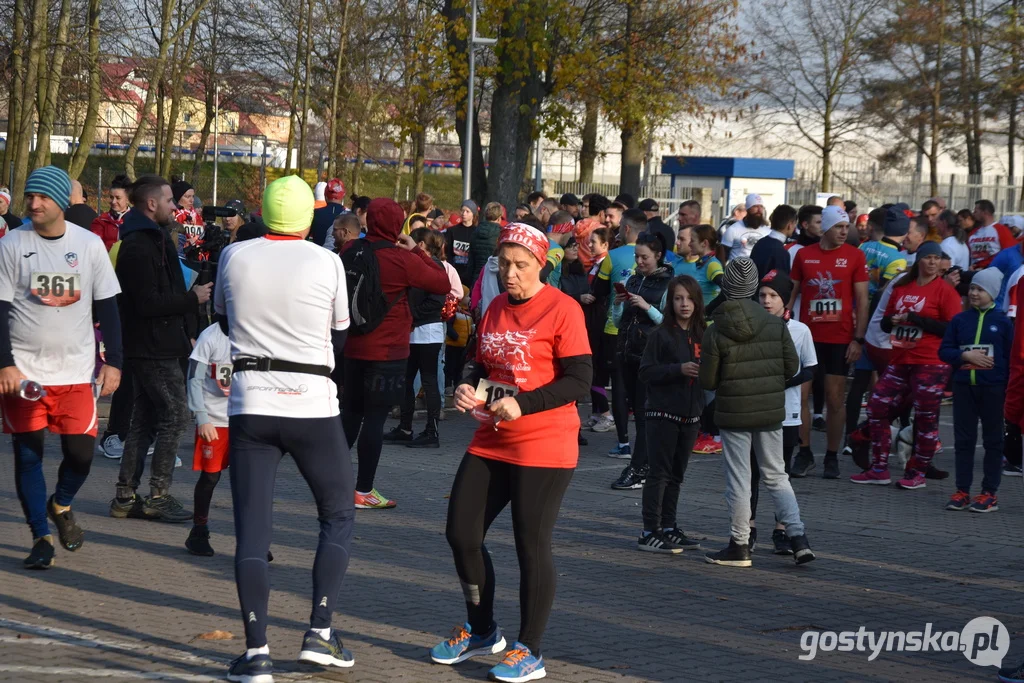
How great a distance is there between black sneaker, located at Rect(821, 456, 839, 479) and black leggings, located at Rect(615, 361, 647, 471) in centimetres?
173

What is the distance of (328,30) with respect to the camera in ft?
153

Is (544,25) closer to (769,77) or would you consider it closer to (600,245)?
(600,245)

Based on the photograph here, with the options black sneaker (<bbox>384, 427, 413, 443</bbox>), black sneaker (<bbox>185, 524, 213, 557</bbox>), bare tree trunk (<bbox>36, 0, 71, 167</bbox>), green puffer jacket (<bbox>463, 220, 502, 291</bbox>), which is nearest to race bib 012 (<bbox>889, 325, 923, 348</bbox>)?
black sneaker (<bbox>384, 427, 413, 443</bbox>)

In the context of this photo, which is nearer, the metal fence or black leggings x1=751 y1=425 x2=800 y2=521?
black leggings x1=751 y1=425 x2=800 y2=521

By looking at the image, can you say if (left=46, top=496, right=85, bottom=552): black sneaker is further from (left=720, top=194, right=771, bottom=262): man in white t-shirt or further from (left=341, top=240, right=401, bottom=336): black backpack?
(left=720, top=194, right=771, bottom=262): man in white t-shirt

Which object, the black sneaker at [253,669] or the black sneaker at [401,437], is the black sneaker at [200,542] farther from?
the black sneaker at [401,437]

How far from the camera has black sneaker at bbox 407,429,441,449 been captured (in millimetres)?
12102

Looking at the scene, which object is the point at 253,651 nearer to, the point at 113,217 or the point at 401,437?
the point at 401,437

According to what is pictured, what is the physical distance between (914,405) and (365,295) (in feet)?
15.5

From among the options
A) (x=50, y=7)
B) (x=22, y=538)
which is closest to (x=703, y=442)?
(x=22, y=538)

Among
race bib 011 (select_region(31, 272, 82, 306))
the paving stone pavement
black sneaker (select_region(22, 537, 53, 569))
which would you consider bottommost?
the paving stone pavement

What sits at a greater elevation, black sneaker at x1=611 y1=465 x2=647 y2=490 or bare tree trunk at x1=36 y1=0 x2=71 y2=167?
bare tree trunk at x1=36 y1=0 x2=71 y2=167

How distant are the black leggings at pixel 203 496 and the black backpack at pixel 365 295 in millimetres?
1586

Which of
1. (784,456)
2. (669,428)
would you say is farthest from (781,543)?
(784,456)
